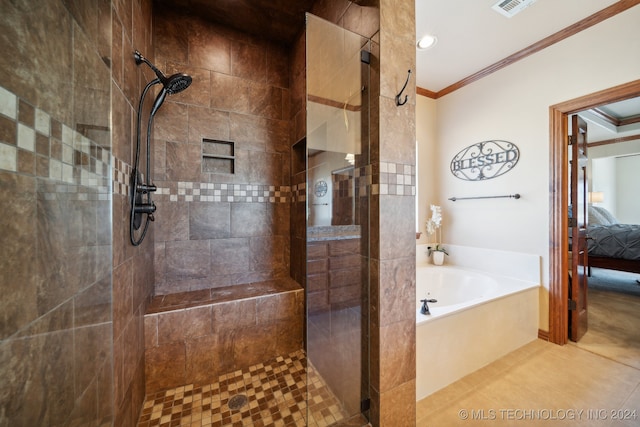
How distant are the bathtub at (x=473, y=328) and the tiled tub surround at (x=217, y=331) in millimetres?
941

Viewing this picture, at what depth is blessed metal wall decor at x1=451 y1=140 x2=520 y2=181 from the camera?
235 cm

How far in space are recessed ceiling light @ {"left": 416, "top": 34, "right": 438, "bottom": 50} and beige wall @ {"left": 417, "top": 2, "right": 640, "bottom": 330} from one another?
34.4 inches

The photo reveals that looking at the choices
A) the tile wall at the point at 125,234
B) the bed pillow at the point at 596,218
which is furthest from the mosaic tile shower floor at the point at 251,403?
the bed pillow at the point at 596,218

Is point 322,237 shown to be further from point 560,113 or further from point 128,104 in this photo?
point 560,113

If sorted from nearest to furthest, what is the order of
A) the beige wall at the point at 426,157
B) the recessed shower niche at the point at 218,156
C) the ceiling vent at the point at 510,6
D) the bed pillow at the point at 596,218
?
the ceiling vent at the point at 510,6 < the recessed shower niche at the point at 218,156 < the beige wall at the point at 426,157 < the bed pillow at the point at 596,218

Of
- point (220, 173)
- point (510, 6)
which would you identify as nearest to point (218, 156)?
point (220, 173)

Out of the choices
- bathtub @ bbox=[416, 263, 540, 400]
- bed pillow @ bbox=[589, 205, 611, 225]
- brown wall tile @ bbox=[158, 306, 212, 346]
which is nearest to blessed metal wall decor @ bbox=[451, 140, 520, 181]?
bathtub @ bbox=[416, 263, 540, 400]

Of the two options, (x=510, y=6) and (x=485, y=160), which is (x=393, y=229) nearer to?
(x=510, y=6)

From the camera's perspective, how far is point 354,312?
1240mm

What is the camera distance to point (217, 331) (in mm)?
1605

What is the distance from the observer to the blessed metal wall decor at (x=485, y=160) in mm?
2354

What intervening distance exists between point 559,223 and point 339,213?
2.11 metres

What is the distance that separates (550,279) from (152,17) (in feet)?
12.9

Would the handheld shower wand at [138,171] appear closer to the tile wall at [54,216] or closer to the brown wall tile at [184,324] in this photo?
the tile wall at [54,216]
